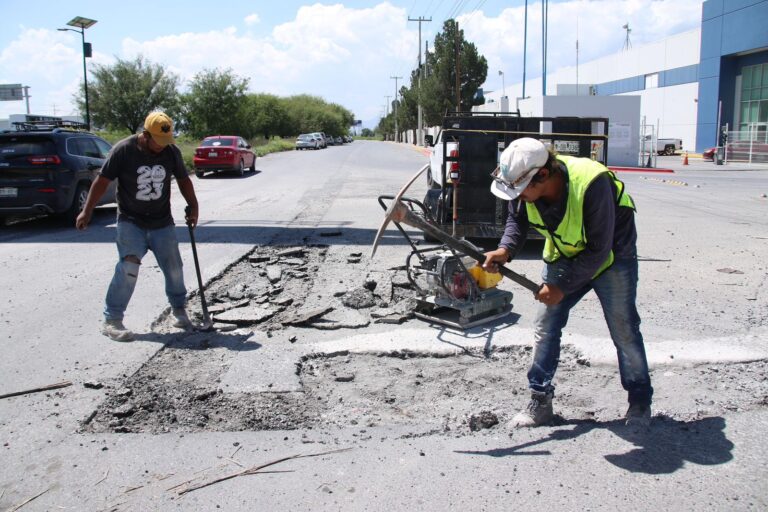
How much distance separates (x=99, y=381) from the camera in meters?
4.51

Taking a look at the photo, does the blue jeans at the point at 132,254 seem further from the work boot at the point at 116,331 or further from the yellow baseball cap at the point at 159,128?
the yellow baseball cap at the point at 159,128

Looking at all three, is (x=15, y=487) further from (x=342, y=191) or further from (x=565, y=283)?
(x=342, y=191)

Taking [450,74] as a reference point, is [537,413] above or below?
below

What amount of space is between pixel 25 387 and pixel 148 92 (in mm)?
46030

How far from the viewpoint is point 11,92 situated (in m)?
61.1

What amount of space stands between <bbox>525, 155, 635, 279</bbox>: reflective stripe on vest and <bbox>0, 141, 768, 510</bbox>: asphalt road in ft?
3.55

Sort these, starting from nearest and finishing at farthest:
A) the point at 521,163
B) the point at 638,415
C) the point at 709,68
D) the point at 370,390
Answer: the point at 521,163
the point at 638,415
the point at 370,390
the point at 709,68

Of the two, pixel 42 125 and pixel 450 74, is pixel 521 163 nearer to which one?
pixel 42 125

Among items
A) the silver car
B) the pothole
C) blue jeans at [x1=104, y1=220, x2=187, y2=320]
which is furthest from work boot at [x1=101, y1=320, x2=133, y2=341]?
the silver car

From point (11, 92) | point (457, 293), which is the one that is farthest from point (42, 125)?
point (11, 92)

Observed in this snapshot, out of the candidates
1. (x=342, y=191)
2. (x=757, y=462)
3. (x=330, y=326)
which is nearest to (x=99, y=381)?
(x=330, y=326)

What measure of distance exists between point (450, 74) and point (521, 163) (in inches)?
2143

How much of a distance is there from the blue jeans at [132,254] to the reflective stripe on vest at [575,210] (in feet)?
11.1

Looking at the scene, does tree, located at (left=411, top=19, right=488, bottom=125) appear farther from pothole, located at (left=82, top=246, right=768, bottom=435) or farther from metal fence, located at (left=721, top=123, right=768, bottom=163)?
pothole, located at (left=82, top=246, right=768, bottom=435)
